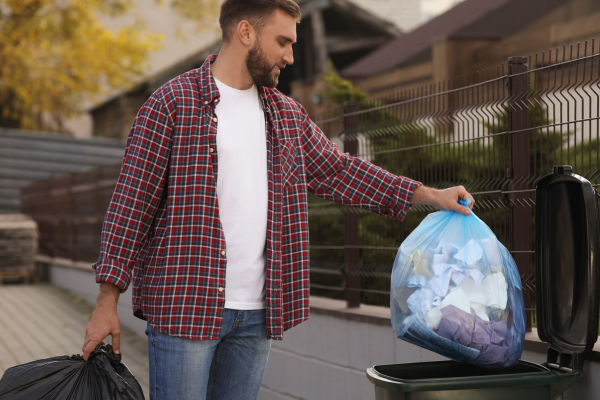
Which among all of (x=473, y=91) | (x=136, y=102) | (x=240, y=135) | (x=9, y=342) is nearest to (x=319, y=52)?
(x=136, y=102)

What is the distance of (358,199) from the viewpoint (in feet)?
9.50

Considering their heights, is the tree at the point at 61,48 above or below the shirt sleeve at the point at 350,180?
above

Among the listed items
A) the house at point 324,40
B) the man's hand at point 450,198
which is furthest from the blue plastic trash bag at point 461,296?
the house at point 324,40

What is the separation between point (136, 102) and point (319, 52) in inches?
342

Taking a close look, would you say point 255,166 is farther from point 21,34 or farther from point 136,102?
point 136,102

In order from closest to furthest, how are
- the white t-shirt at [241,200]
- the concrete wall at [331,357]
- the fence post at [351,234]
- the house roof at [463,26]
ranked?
the white t-shirt at [241,200] < the concrete wall at [331,357] < the fence post at [351,234] < the house roof at [463,26]

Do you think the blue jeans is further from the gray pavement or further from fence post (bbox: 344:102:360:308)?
the gray pavement

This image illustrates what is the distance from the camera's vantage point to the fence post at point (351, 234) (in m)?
4.82

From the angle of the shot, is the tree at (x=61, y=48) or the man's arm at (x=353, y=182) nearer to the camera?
the man's arm at (x=353, y=182)

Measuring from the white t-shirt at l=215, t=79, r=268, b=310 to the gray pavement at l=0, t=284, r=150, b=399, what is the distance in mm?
3393

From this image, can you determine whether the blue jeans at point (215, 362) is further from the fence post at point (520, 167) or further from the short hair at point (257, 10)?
the fence post at point (520, 167)

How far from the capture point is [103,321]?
2355 millimetres

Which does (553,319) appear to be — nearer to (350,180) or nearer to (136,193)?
(350,180)

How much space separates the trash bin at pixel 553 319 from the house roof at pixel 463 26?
1194cm
